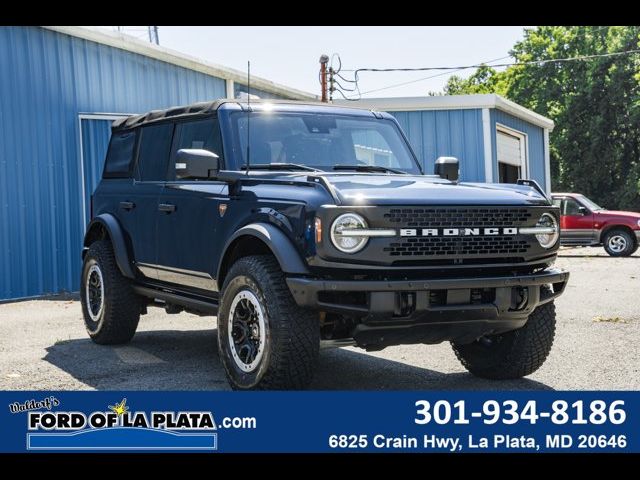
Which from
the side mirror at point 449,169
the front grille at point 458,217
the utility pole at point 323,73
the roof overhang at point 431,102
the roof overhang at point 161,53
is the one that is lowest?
the front grille at point 458,217

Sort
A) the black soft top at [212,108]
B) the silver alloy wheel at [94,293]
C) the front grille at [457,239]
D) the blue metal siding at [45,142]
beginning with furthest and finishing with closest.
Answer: the blue metal siding at [45,142]
the silver alloy wheel at [94,293]
the black soft top at [212,108]
the front grille at [457,239]

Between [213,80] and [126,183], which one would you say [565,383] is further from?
[213,80]

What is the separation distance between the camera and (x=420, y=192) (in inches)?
214

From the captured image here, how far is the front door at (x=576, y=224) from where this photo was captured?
22.8 m

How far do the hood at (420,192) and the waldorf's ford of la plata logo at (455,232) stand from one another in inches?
6.2

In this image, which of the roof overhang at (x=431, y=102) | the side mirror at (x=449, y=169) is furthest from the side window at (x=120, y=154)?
the roof overhang at (x=431, y=102)

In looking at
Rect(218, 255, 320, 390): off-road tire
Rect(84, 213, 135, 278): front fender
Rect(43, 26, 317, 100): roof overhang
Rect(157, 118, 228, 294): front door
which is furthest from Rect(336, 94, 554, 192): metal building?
Rect(218, 255, 320, 390): off-road tire

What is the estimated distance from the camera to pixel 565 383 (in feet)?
20.4

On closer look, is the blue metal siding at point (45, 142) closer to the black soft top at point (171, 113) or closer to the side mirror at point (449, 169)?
the black soft top at point (171, 113)

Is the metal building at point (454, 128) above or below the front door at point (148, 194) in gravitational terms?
above

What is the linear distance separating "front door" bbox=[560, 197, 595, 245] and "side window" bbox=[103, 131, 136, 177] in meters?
16.6

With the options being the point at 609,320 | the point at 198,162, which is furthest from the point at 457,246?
the point at 609,320

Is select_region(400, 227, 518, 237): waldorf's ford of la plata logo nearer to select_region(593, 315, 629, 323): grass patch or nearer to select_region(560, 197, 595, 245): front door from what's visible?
select_region(593, 315, 629, 323): grass patch

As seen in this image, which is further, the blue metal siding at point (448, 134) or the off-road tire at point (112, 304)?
the blue metal siding at point (448, 134)
